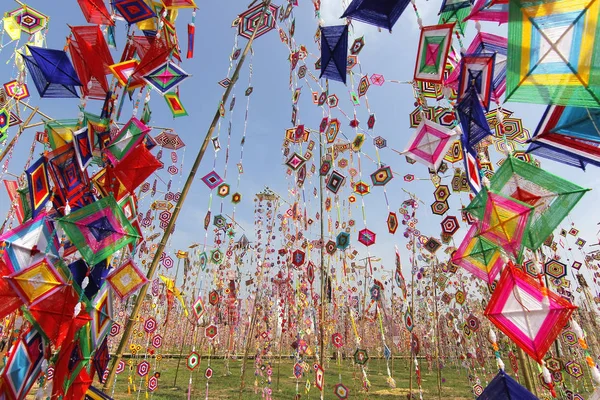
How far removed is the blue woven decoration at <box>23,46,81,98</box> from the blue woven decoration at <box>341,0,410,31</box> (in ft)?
5.66

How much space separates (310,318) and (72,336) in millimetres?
9691

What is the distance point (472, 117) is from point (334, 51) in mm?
1768

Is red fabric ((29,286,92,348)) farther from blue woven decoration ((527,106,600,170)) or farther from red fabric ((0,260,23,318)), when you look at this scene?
blue woven decoration ((527,106,600,170))

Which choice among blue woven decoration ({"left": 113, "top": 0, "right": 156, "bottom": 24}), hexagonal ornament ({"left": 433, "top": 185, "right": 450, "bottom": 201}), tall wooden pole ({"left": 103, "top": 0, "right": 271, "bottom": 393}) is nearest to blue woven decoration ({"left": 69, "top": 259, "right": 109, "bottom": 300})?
tall wooden pole ({"left": 103, "top": 0, "right": 271, "bottom": 393})

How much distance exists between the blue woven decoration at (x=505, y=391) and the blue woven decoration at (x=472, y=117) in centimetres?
108

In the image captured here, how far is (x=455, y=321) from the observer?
11758mm

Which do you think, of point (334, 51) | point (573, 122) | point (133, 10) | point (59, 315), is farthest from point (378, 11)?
point (59, 315)

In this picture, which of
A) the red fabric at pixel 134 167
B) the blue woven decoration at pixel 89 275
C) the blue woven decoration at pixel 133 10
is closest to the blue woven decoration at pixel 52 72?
the blue woven decoration at pixel 133 10

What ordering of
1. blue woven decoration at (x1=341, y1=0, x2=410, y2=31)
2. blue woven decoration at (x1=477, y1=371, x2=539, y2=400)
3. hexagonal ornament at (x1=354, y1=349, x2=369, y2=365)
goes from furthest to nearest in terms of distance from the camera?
1. hexagonal ornament at (x1=354, y1=349, x2=369, y2=365)
2. blue woven decoration at (x1=341, y1=0, x2=410, y2=31)
3. blue woven decoration at (x1=477, y1=371, x2=539, y2=400)

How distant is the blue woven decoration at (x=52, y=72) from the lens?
5.80 ft

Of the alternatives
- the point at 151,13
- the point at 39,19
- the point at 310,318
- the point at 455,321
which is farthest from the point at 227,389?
the point at 151,13

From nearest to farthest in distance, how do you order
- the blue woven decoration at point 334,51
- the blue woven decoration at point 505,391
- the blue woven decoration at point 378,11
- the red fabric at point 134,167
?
the blue woven decoration at point 505,391, the red fabric at point 134,167, the blue woven decoration at point 378,11, the blue woven decoration at point 334,51

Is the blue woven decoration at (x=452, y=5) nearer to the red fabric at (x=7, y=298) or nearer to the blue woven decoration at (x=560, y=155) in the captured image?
the blue woven decoration at (x=560, y=155)

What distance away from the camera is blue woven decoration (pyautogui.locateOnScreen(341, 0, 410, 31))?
1980mm
